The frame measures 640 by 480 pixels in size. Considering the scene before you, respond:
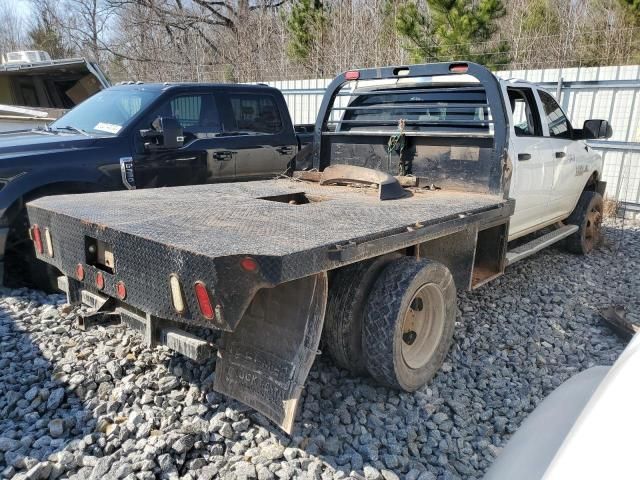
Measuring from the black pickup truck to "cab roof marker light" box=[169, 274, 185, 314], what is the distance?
9.89ft

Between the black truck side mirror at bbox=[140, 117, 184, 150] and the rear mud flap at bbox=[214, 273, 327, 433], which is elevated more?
the black truck side mirror at bbox=[140, 117, 184, 150]

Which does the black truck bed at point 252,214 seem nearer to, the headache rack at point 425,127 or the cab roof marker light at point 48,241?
the cab roof marker light at point 48,241

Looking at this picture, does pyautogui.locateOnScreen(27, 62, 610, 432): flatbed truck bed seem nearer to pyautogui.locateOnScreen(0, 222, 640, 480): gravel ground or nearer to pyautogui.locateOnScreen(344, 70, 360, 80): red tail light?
pyautogui.locateOnScreen(344, 70, 360, 80): red tail light

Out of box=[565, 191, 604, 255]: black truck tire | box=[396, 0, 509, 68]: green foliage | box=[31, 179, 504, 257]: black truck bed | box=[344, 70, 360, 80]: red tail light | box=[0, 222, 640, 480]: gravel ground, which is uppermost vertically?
box=[396, 0, 509, 68]: green foliage

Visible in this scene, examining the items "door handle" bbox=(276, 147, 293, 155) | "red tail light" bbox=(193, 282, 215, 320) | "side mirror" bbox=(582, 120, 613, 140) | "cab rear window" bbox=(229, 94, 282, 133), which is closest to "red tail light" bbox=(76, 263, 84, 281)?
"red tail light" bbox=(193, 282, 215, 320)

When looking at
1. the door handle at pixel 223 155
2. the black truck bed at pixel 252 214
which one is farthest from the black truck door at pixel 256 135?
the black truck bed at pixel 252 214

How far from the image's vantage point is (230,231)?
2680 mm

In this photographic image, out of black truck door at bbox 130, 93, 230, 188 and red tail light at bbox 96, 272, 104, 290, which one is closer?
red tail light at bbox 96, 272, 104, 290

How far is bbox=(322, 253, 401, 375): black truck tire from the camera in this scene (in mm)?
3156

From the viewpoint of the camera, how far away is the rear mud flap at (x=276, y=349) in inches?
101

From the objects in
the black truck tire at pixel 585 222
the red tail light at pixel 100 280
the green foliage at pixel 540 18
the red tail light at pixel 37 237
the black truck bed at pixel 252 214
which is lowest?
the black truck tire at pixel 585 222

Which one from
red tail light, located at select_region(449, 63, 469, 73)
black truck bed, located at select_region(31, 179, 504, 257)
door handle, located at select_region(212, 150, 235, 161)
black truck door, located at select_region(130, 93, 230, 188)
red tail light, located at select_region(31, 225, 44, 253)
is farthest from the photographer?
door handle, located at select_region(212, 150, 235, 161)

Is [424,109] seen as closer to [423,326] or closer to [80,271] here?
[423,326]

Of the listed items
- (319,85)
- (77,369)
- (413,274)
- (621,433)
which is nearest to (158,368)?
(77,369)
